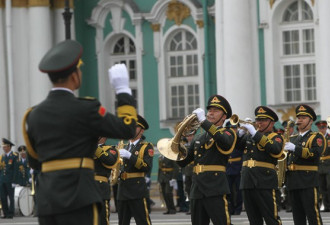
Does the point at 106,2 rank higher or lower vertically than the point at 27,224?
higher

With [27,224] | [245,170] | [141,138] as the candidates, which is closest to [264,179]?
[245,170]

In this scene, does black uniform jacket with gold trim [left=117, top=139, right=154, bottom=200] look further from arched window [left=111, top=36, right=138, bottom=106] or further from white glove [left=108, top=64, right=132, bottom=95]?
arched window [left=111, top=36, right=138, bottom=106]

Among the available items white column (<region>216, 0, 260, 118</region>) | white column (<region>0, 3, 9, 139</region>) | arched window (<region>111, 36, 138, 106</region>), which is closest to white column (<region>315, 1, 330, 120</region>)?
white column (<region>216, 0, 260, 118</region>)

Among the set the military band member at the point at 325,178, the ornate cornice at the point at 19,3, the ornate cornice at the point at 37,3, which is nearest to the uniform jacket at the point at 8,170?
the ornate cornice at the point at 37,3

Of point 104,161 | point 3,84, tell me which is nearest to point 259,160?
point 104,161

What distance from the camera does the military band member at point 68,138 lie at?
8125mm

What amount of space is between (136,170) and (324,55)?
13.6 metres

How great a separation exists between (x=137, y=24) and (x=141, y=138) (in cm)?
1795

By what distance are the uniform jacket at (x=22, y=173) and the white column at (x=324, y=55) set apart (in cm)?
753

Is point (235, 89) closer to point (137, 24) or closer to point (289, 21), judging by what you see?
point (289, 21)

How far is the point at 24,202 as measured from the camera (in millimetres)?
26734

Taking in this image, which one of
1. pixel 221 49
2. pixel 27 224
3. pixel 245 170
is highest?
pixel 221 49

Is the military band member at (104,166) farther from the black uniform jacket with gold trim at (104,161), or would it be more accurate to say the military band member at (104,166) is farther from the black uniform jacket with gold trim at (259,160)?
the black uniform jacket with gold trim at (259,160)

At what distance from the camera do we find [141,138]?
1525 centimetres
